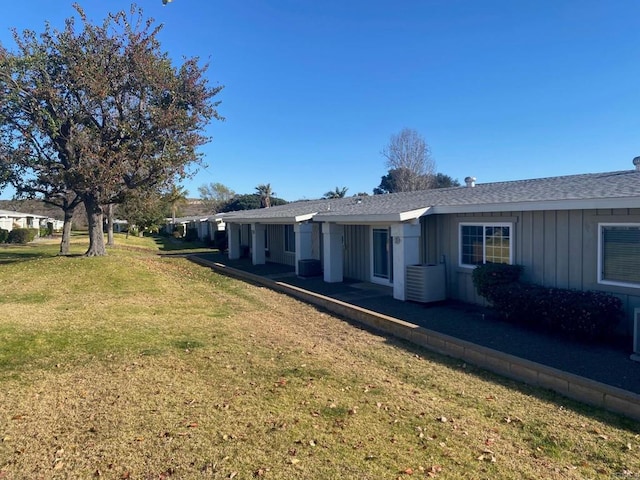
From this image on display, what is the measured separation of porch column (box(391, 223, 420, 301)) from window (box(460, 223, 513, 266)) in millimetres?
1091

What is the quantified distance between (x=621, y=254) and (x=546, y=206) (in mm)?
1471

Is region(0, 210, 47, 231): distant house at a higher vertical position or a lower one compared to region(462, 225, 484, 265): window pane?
higher

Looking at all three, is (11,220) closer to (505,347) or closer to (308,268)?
(308,268)

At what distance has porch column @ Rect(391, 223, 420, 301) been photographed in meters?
11.0

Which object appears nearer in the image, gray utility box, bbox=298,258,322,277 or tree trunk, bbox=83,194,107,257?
gray utility box, bbox=298,258,322,277

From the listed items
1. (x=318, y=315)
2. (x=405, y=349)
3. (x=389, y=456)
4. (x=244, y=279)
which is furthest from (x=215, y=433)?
(x=244, y=279)

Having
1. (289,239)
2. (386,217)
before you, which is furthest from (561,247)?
(289,239)

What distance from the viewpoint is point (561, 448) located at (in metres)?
4.22

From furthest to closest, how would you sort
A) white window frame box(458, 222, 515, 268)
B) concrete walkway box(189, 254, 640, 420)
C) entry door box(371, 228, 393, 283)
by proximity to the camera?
entry door box(371, 228, 393, 283), white window frame box(458, 222, 515, 268), concrete walkway box(189, 254, 640, 420)

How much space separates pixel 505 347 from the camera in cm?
719

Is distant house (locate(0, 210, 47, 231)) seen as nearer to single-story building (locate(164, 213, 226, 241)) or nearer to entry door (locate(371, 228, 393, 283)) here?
single-story building (locate(164, 213, 226, 241))

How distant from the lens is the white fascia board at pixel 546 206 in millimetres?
7238

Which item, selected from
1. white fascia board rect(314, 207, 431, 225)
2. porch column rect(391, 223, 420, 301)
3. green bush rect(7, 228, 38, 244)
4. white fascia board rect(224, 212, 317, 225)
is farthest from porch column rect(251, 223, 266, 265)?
green bush rect(7, 228, 38, 244)

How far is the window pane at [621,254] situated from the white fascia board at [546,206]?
1.99 ft
